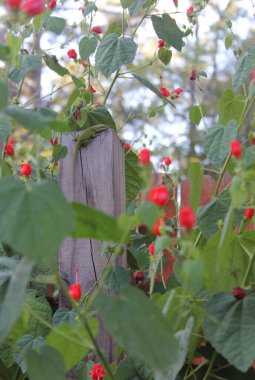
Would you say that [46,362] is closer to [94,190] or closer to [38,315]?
[38,315]

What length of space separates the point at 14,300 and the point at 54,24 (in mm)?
1164

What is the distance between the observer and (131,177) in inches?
74.8

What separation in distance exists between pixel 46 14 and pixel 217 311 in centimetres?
111

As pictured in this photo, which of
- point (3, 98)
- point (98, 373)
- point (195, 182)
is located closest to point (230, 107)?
point (195, 182)

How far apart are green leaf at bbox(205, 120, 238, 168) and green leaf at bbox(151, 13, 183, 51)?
0.44 metres

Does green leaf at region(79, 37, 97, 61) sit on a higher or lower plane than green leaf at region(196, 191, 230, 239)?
higher

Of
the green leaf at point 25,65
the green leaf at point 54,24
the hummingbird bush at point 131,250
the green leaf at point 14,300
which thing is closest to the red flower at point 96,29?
the hummingbird bush at point 131,250

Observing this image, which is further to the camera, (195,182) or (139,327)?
(195,182)

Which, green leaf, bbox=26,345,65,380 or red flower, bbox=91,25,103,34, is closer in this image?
green leaf, bbox=26,345,65,380

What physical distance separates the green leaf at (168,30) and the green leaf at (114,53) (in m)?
0.10

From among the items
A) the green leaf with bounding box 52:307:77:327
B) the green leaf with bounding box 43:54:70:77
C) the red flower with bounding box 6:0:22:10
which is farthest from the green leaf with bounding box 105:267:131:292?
the red flower with bounding box 6:0:22:10

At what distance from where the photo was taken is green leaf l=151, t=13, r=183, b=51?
1.71 meters

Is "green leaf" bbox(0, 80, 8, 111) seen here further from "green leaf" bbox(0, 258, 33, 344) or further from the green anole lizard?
the green anole lizard

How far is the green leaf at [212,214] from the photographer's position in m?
1.26
